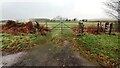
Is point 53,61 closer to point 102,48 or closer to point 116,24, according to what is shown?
point 102,48

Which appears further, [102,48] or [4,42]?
[4,42]

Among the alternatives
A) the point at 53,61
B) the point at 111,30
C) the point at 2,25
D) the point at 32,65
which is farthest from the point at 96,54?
the point at 2,25

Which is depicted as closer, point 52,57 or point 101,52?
point 52,57

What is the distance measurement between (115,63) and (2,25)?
13.4 meters

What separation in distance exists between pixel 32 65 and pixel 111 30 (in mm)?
12359

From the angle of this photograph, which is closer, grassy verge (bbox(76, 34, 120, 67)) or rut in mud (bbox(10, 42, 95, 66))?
rut in mud (bbox(10, 42, 95, 66))

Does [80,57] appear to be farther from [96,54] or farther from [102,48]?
[102,48]

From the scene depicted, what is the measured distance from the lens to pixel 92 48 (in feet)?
37.4

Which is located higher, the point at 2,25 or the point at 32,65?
the point at 2,25

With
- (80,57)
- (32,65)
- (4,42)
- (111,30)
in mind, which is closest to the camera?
(32,65)

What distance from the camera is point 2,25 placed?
19281mm

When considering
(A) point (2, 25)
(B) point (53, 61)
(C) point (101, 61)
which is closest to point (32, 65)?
(B) point (53, 61)

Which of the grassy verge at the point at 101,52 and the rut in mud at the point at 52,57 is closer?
the rut in mud at the point at 52,57

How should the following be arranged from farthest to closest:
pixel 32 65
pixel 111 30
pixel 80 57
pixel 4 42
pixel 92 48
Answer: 1. pixel 111 30
2. pixel 4 42
3. pixel 92 48
4. pixel 80 57
5. pixel 32 65
